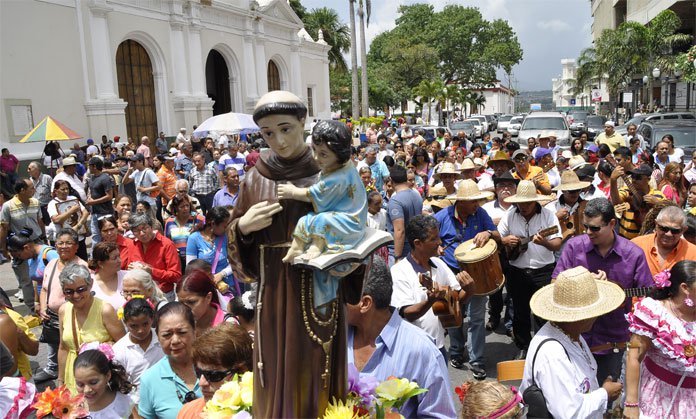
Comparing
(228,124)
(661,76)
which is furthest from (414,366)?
(661,76)

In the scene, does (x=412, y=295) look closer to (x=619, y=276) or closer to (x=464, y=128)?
(x=619, y=276)

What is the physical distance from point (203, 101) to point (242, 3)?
5.76m

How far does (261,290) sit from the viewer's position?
2410mm

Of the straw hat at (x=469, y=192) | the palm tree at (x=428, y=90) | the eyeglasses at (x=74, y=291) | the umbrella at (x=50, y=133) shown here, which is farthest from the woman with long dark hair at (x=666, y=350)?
the palm tree at (x=428, y=90)

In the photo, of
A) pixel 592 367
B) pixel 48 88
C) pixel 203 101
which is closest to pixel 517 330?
pixel 592 367

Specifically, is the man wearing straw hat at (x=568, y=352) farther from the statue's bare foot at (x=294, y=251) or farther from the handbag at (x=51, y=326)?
the handbag at (x=51, y=326)

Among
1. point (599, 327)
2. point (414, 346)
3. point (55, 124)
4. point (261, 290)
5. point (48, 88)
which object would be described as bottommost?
point (599, 327)

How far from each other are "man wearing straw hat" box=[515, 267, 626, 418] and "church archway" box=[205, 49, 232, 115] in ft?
82.9

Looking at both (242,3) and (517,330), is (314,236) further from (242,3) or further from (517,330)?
(242,3)

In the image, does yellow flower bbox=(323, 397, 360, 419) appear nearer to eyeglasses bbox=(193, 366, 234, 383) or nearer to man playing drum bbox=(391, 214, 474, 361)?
eyeglasses bbox=(193, 366, 234, 383)

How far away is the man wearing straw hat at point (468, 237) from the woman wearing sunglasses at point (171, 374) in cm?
316

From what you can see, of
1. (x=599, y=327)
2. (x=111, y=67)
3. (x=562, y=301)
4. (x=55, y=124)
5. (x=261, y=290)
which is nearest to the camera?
(x=261, y=290)

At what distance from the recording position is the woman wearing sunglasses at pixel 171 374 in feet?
11.6

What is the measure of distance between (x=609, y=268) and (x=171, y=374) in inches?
129
